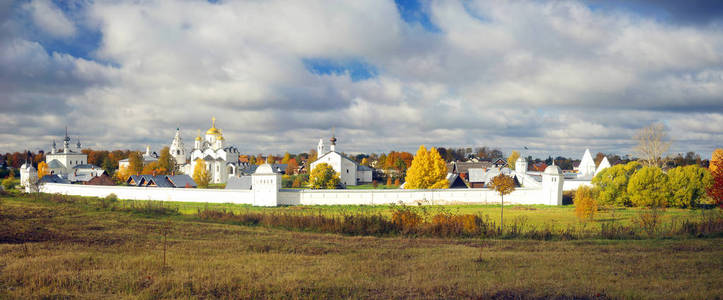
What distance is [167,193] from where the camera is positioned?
3638 cm

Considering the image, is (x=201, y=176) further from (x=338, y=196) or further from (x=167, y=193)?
(x=338, y=196)

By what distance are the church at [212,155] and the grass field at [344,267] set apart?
55209 mm

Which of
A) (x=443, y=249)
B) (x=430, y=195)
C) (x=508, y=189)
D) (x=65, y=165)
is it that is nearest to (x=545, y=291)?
(x=443, y=249)

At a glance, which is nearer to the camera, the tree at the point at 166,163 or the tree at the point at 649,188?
the tree at the point at 649,188

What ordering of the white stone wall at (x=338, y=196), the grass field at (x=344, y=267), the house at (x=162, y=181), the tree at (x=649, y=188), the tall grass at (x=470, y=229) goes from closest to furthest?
the grass field at (x=344, y=267) → the tall grass at (x=470, y=229) → the tree at (x=649, y=188) → the white stone wall at (x=338, y=196) → the house at (x=162, y=181)

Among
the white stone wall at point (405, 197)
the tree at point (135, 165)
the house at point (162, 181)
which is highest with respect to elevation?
the tree at point (135, 165)

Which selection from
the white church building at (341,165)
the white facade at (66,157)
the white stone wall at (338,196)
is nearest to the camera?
the white stone wall at (338,196)

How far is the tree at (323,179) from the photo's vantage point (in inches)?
1565

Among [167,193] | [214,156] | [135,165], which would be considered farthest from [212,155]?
[167,193]

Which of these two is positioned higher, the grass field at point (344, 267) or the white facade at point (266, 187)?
the white facade at point (266, 187)

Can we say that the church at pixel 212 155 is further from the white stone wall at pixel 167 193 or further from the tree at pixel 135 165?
the white stone wall at pixel 167 193

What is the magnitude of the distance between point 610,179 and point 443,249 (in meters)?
29.0

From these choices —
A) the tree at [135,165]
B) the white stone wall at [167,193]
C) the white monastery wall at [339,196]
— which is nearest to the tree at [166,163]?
the tree at [135,165]

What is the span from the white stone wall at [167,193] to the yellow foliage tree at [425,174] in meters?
14.1
